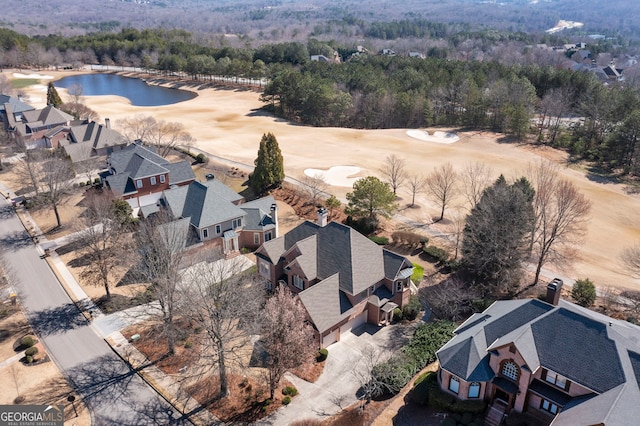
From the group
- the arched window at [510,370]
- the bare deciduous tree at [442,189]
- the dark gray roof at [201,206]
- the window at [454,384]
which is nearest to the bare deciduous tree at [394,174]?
the bare deciduous tree at [442,189]

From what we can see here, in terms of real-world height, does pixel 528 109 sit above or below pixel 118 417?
above

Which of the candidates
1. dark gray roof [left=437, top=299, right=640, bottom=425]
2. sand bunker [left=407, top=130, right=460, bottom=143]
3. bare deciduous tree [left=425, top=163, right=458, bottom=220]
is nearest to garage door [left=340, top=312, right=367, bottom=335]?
dark gray roof [left=437, top=299, right=640, bottom=425]

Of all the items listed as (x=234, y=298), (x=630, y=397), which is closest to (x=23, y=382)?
(x=234, y=298)

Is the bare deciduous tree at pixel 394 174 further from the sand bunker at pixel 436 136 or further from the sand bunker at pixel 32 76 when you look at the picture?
the sand bunker at pixel 32 76

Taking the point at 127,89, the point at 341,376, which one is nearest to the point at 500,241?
the point at 341,376

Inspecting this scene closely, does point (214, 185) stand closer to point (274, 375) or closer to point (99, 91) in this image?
point (274, 375)

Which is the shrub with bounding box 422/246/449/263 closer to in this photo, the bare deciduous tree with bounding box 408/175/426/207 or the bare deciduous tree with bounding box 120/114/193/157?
the bare deciduous tree with bounding box 408/175/426/207
